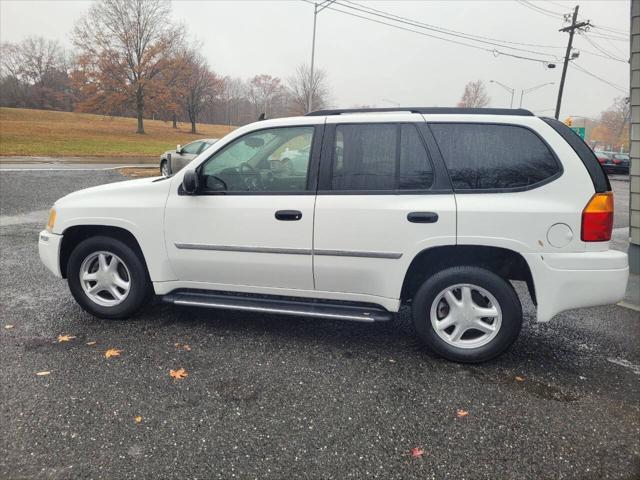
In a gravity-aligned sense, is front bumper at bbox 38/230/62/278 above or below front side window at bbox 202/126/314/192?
below

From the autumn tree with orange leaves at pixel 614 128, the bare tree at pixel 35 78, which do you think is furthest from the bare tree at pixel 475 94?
the bare tree at pixel 35 78

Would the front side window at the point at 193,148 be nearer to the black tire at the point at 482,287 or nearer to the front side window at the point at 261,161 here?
the front side window at the point at 261,161

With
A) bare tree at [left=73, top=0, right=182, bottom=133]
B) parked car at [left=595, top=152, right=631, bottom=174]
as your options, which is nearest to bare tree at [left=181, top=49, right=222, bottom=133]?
bare tree at [left=73, top=0, right=182, bottom=133]

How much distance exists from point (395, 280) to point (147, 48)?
45.4 meters

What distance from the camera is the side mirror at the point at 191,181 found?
3.57m

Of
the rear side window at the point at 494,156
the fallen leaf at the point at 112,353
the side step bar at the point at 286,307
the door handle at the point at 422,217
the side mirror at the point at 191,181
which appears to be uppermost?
the rear side window at the point at 494,156

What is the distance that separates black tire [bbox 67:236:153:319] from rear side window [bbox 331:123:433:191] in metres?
1.88

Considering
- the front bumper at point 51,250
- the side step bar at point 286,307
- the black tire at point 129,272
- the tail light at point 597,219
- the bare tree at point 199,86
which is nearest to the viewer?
the tail light at point 597,219

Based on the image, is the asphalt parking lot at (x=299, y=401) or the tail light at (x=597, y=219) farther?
the tail light at (x=597, y=219)

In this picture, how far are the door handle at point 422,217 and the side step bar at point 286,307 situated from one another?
0.75 metres

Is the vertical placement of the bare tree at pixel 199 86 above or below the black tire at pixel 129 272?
above

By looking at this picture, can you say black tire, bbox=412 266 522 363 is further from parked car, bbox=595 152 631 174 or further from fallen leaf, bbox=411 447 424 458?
parked car, bbox=595 152 631 174

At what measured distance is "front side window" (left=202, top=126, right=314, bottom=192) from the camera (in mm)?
3598

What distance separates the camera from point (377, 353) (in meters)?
3.58
